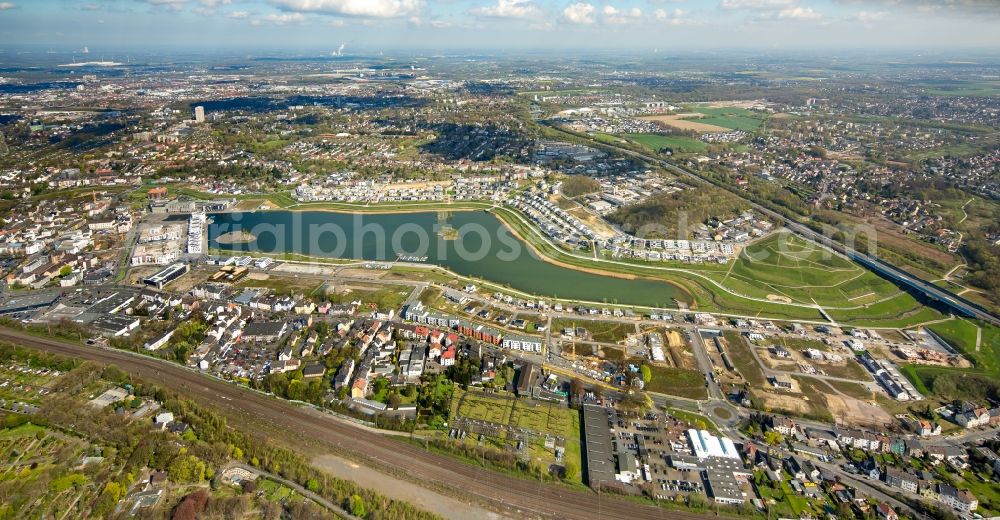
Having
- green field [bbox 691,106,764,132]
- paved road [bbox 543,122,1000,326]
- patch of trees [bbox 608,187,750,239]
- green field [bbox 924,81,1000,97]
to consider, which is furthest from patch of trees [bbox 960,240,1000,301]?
green field [bbox 924,81,1000,97]

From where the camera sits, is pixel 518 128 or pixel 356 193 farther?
pixel 518 128

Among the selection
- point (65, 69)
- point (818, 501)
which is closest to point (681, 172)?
point (818, 501)

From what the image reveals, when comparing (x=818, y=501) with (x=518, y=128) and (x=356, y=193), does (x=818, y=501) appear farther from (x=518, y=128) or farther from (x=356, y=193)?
(x=518, y=128)

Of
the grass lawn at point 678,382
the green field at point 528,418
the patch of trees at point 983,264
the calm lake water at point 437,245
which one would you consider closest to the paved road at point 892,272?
the patch of trees at point 983,264

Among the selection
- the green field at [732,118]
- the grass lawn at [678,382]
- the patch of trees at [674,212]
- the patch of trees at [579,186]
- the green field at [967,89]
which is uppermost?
the green field at [967,89]

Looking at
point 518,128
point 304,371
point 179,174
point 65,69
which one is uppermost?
point 65,69

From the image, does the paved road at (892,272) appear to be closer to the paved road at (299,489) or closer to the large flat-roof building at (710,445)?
the large flat-roof building at (710,445)

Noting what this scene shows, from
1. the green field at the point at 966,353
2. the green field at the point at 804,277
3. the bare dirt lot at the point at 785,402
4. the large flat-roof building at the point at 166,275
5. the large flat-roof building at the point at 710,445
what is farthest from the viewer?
the green field at the point at 804,277
